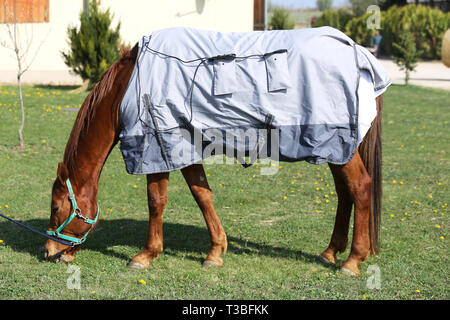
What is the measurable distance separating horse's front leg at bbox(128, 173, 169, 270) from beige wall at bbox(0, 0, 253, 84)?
11235 millimetres

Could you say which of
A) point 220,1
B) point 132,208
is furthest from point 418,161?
point 220,1

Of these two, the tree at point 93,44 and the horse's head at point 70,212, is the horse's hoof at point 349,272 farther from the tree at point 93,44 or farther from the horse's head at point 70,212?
the tree at point 93,44

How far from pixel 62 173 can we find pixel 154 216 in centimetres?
79

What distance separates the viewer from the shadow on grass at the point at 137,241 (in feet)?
15.9

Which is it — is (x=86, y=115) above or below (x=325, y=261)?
above

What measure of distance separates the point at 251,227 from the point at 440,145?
17.5 feet

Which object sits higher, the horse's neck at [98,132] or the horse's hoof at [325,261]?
the horse's neck at [98,132]

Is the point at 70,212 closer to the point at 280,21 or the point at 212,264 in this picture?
the point at 212,264

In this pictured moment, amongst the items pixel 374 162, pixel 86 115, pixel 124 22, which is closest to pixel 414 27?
pixel 124 22

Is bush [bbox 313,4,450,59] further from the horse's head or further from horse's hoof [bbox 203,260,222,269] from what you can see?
the horse's head

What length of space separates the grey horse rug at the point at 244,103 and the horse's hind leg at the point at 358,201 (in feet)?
0.60

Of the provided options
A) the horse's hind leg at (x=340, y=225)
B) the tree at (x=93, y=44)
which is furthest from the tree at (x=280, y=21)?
the horse's hind leg at (x=340, y=225)

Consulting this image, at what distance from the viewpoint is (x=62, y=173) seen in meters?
4.25
